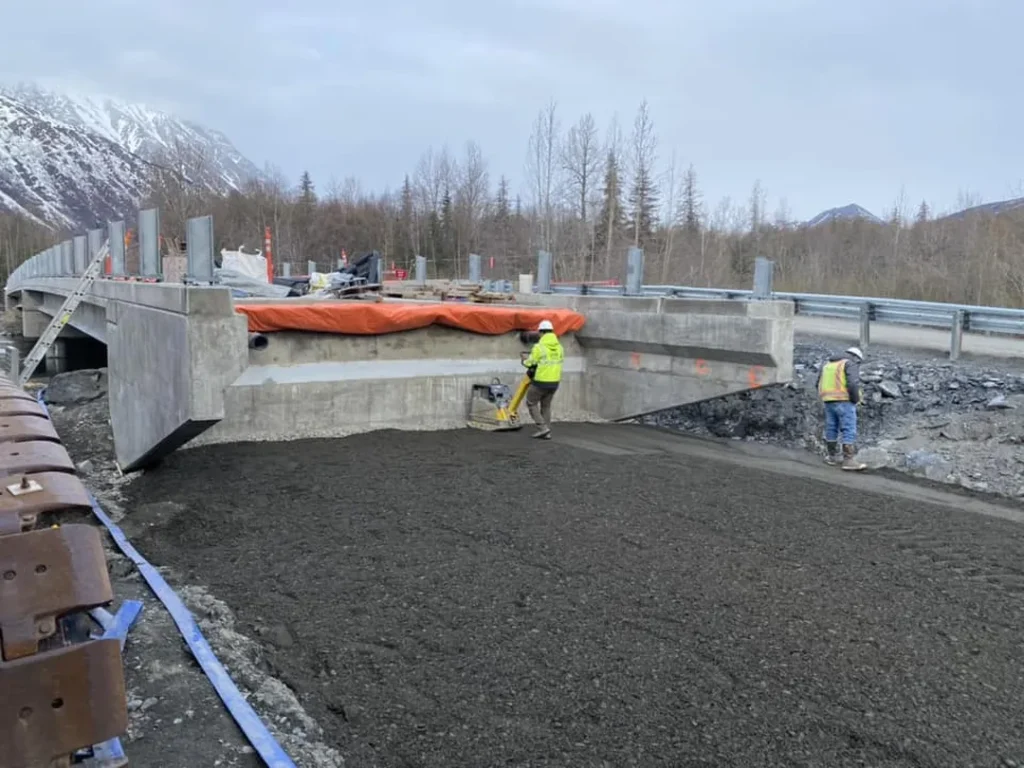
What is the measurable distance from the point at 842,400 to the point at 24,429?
9840 millimetres

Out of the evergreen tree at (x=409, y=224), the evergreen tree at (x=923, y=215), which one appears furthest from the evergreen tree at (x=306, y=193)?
the evergreen tree at (x=923, y=215)

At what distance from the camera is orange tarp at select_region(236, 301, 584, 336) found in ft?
36.3

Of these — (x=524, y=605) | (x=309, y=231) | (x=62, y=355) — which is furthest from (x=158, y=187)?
(x=524, y=605)

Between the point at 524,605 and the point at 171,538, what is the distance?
3725 mm

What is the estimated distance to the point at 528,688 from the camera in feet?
14.4

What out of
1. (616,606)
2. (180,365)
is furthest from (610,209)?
(616,606)

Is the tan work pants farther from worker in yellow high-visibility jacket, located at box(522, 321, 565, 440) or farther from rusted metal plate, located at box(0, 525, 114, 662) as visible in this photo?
rusted metal plate, located at box(0, 525, 114, 662)

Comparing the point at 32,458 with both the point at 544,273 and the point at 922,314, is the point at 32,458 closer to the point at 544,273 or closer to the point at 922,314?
the point at 922,314

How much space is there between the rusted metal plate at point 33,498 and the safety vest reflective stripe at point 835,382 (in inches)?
389

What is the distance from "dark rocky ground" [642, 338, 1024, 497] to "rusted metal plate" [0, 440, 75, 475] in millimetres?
9413

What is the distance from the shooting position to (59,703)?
225 cm

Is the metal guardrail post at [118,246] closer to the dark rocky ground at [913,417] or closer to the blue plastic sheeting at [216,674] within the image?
the dark rocky ground at [913,417]

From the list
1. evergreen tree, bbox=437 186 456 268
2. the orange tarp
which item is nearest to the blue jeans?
the orange tarp

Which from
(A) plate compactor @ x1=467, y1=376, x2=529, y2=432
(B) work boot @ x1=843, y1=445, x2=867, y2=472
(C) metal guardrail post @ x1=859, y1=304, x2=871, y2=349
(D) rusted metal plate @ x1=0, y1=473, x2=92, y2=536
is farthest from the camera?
(C) metal guardrail post @ x1=859, y1=304, x2=871, y2=349
